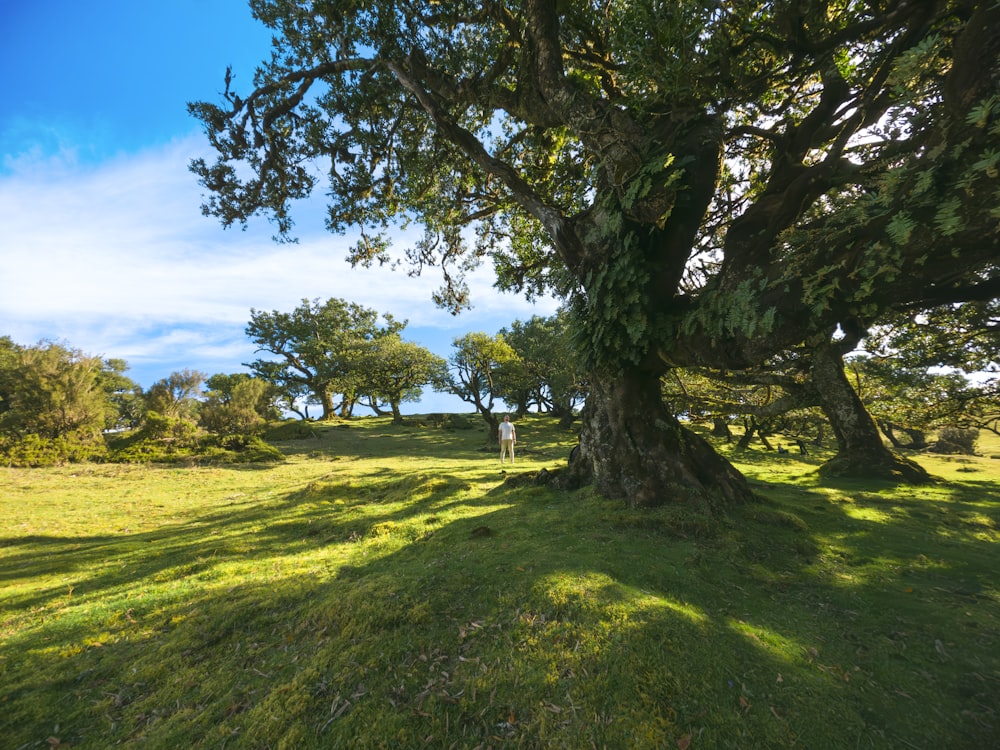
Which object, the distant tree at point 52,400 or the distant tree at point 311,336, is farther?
the distant tree at point 311,336

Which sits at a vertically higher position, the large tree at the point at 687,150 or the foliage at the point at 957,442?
the large tree at the point at 687,150

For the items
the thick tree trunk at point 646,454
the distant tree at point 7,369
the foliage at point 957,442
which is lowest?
the foliage at point 957,442

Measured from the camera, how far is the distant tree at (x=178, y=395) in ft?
93.4

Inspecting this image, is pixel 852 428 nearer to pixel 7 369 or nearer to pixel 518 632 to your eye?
pixel 518 632

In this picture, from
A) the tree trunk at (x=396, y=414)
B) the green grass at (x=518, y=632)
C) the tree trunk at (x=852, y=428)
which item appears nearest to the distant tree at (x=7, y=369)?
the green grass at (x=518, y=632)

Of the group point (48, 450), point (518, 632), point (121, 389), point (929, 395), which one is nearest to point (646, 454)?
point (518, 632)

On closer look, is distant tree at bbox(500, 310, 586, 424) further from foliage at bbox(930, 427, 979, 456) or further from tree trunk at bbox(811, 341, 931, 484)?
foliage at bbox(930, 427, 979, 456)

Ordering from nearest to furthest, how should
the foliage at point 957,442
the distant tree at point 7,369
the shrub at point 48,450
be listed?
the shrub at point 48,450, the distant tree at point 7,369, the foliage at point 957,442

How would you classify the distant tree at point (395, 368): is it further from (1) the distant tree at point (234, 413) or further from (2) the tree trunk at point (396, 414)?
(1) the distant tree at point (234, 413)

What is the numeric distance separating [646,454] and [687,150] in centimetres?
571

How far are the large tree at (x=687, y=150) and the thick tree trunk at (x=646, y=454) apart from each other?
0.05 m

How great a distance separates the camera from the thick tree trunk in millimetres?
7484

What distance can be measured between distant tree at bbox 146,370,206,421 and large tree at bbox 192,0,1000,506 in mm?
24051

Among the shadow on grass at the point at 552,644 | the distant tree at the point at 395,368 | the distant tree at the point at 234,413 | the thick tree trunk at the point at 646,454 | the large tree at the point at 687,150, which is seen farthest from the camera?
the distant tree at the point at 395,368
